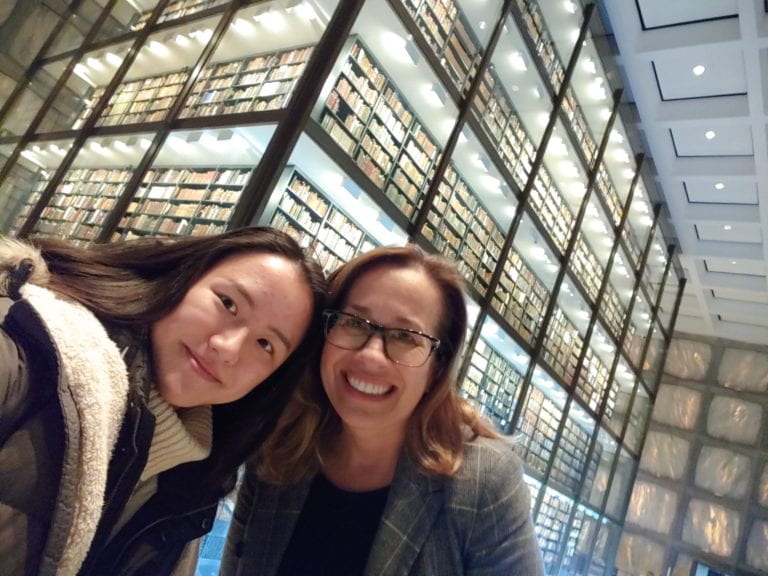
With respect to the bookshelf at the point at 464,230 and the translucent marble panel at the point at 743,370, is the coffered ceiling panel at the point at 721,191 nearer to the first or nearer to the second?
the bookshelf at the point at 464,230

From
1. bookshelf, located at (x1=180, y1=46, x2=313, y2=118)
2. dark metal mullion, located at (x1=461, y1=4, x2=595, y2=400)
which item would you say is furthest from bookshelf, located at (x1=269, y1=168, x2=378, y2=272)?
dark metal mullion, located at (x1=461, y1=4, x2=595, y2=400)

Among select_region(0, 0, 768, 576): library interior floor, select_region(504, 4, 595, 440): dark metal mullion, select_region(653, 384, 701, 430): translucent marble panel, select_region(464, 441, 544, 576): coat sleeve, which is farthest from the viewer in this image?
select_region(653, 384, 701, 430): translucent marble panel

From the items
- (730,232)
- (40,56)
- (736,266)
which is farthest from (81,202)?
(736,266)

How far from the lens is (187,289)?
921mm

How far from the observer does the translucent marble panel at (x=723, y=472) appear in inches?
436

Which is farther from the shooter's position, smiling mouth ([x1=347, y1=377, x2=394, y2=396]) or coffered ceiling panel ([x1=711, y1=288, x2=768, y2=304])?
coffered ceiling panel ([x1=711, y1=288, x2=768, y2=304])

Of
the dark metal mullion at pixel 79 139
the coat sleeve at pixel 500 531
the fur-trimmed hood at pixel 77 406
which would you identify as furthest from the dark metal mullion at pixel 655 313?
the fur-trimmed hood at pixel 77 406

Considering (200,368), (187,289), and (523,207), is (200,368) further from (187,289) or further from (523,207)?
(523,207)

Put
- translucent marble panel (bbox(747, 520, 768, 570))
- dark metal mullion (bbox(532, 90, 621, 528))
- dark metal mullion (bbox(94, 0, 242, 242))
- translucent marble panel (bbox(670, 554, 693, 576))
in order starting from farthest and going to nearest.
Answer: translucent marble panel (bbox(670, 554, 693, 576)), translucent marble panel (bbox(747, 520, 768, 570)), dark metal mullion (bbox(532, 90, 621, 528)), dark metal mullion (bbox(94, 0, 242, 242))

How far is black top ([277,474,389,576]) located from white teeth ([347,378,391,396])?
0.78 ft

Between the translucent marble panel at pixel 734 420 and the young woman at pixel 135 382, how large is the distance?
1361cm

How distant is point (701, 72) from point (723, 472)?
9.24m

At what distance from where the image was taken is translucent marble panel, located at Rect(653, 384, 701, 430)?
39.9 feet

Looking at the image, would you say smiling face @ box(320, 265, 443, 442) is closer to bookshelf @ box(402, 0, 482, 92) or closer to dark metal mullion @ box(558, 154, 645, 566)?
bookshelf @ box(402, 0, 482, 92)
